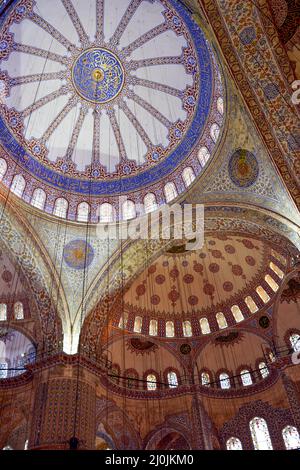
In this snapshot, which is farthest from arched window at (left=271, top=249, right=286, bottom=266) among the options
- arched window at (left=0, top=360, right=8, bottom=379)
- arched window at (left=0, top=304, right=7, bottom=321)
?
arched window at (left=0, top=360, right=8, bottom=379)

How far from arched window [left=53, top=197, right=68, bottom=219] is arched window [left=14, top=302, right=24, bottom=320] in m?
3.16

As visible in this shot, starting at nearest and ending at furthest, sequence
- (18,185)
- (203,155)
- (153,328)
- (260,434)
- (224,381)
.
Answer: (18,185) < (203,155) < (260,434) < (224,381) < (153,328)

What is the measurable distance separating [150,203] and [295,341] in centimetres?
678

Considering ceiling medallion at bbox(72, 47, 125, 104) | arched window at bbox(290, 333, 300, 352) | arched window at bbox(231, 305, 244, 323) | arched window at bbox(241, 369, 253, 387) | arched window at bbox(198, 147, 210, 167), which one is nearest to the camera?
arched window at bbox(198, 147, 210, 167)

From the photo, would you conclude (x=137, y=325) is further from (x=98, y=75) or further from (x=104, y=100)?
(x=98, y=75)

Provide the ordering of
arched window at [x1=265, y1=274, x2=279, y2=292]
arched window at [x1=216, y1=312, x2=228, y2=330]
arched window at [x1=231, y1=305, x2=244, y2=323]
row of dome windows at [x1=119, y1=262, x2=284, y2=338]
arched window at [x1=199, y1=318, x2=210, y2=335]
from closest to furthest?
arched window at [x1=265, y1=274, x2=279, y2=292] → row of dome windows at [x1=119, y1=262, x2=284, y2=338] → arched window at [x1=231, y1=305, x2=244, y2=323] → arched window at [x1=216, y1=312, x2=228, y2=330] → arched window at [x1=199, y1=318, x2=210, y2=335]

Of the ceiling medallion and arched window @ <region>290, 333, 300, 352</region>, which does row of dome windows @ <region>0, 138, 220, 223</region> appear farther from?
arched window @ <region>290, 333, 300, 352</region>

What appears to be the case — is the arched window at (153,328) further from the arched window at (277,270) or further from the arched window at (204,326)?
the arched window at (277,270)

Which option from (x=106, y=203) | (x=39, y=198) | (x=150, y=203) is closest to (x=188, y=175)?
(x=150, y=203)

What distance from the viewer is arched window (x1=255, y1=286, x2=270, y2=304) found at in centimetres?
1405

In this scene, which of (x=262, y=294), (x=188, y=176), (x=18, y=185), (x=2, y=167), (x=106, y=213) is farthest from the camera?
(x=262, y=294)

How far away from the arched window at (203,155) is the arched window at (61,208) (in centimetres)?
449

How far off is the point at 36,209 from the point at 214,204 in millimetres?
5238

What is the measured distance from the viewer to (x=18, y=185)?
11844 millimetres
